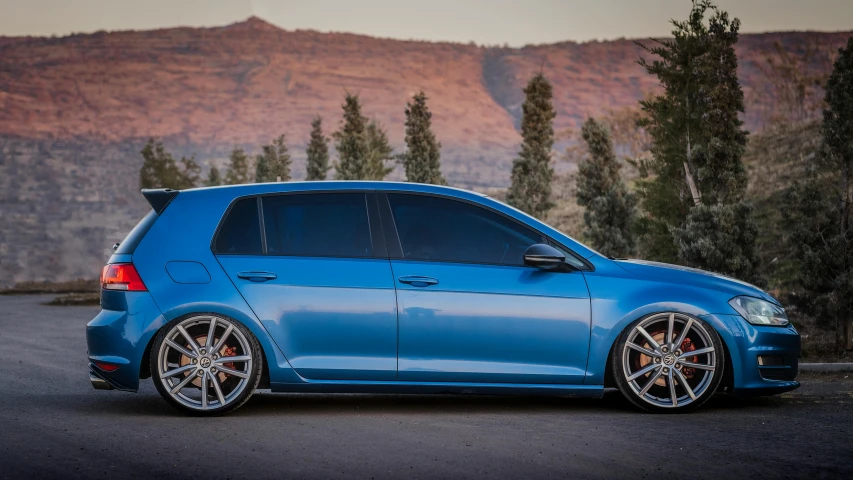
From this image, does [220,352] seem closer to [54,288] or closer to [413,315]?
[413,315]

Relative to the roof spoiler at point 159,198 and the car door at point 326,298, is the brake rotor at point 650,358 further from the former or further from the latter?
the roof spoiler at point 159,198

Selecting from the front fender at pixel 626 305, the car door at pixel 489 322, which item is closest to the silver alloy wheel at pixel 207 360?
the car door at pixel 489 322

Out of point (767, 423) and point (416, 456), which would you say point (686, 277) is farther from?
point (416, 456)

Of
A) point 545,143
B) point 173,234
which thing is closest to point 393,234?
point 173,234

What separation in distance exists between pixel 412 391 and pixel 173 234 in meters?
2.18

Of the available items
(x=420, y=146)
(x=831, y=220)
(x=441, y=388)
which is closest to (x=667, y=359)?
(x=441, y=388)

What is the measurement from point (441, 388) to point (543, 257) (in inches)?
48.1

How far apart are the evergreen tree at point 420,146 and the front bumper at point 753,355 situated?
40007mm

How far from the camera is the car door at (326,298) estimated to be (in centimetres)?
842

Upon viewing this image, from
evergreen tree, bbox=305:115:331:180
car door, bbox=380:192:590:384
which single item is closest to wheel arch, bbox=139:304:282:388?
car door, bbox=380:192:590:384

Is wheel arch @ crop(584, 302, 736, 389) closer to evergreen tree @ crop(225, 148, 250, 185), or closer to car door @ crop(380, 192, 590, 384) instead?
car door @ crop(380, 192, 590, 384)

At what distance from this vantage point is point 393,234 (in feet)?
28.5

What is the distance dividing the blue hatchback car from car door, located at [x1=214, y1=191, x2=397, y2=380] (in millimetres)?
10

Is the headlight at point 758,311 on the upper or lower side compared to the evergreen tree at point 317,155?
lower
